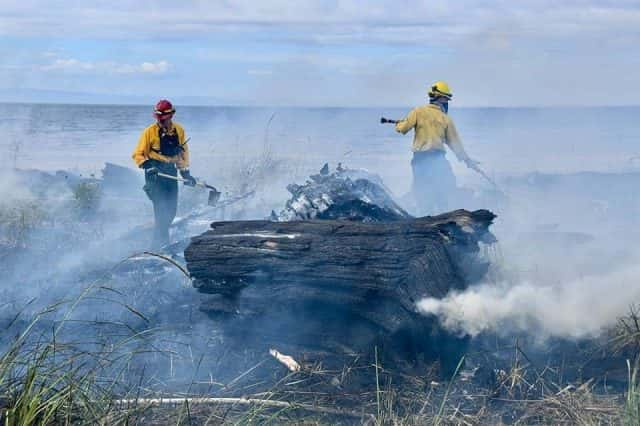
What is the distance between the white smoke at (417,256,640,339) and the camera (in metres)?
6.66

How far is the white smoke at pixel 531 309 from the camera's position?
6.66 meters

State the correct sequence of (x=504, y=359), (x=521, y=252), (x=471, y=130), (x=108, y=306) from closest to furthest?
(x=504, y=359), (x=108, y=306), (x=521, y=252), (x=471, y=130)

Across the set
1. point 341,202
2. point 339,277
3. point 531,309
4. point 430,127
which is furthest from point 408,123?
point 339,277

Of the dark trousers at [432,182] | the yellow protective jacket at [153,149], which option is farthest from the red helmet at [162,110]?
the dark trousers at [432,182]

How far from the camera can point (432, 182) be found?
11.3 m

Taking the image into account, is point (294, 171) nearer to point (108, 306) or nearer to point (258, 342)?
point (108, 306)

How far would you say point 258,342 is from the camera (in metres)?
6.84

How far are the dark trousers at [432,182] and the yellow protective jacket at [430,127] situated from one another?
15cm

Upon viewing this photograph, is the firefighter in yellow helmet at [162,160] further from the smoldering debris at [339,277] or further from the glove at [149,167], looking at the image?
the smoldering debris at [339,277]

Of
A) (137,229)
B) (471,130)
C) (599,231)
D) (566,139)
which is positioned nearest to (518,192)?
(599,231)

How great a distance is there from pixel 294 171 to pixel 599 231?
6881mm

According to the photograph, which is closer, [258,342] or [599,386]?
[599,386]

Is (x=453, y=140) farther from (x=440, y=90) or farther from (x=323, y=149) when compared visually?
(x=323, y=149)

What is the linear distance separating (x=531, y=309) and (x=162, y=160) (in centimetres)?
494
